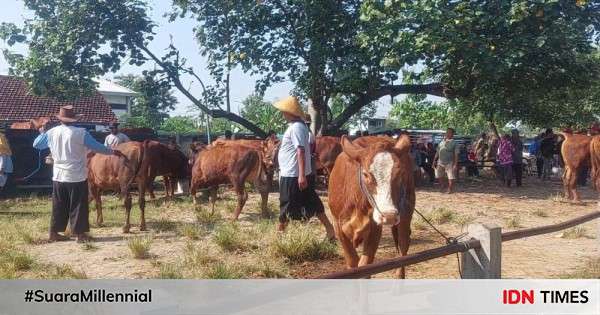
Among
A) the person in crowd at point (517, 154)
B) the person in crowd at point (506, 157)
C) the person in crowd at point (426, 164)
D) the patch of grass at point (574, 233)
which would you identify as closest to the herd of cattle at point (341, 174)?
the person in crowd at point (506, 157)

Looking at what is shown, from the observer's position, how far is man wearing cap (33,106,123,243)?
7176mm

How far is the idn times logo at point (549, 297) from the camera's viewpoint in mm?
4152

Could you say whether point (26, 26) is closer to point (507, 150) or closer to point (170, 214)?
point (170, 214)

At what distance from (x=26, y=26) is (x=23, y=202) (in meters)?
4.92

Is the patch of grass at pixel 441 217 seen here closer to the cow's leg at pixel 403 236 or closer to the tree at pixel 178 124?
the cow's leg at pixel 403 236

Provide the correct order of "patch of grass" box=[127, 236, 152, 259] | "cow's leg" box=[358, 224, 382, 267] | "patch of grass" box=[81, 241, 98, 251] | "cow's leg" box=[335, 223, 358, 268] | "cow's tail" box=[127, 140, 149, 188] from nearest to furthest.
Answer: "cow's leg" box=[358, 224, 382, 267]
"cow's leg" box=[335, 223, 358, 268]
"patch of grass" box=[127, 236, 152, 259]
"patch of grass" box=[81, 241, 98, 251]
"cow's tail" box=[127, 140, 149, 188]

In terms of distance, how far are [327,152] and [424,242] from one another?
539cm

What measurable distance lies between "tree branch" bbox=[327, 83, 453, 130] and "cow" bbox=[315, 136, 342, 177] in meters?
2.85

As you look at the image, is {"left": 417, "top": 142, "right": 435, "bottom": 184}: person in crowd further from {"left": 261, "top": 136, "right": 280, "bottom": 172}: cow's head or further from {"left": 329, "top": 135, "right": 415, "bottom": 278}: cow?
{"left": 329, "top": 135, "right": 415, "bottom": 278}: cow

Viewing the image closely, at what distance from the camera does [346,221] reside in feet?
15.4

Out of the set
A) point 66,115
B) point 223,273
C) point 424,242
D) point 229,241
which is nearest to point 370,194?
point 223,273

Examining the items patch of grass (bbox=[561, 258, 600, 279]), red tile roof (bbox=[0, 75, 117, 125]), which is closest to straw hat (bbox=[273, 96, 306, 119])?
patch of grass (bbox=[561, 258, 600, 279])

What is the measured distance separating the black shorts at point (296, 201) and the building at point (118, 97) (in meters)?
37.4

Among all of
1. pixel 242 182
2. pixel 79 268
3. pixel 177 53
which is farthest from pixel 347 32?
pixel 79 268
